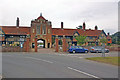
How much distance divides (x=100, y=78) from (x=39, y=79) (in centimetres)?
305

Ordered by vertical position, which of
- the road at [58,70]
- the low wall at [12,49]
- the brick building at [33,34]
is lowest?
the road at [58,70]

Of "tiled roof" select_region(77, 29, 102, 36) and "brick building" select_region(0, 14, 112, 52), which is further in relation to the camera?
"tiled roof" select_region(77, 29, 102, 36)

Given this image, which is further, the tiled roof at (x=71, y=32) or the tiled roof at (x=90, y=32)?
the tiled roof at (x=90, y=32)

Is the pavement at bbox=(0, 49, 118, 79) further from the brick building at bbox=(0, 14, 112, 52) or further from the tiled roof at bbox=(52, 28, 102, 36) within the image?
the tiled roof at bbox=(52, 28, 102, 36)

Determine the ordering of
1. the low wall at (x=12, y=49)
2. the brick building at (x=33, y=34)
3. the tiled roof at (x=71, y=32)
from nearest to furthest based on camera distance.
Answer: the low wall at (x=12, y=49)
the brick building at (x=33, y=34)
the tiled roof at (x=71, y=32)

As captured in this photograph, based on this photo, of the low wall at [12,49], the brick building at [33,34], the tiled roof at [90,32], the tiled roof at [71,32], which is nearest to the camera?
the low wall at [12,49]

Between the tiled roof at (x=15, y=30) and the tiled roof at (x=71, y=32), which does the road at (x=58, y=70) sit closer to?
the tiled roof at (x=15, y=30)

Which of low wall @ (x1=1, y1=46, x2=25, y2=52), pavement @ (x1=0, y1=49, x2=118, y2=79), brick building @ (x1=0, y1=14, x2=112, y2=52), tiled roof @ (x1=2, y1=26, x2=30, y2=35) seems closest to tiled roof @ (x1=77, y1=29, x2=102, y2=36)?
brick building @ (x1=0, y1=14, x2=112, y2=52)

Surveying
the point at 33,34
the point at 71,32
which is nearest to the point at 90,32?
the point at 71,32

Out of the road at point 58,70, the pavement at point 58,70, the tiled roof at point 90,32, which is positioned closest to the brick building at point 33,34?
the tiled roof at point 90,32

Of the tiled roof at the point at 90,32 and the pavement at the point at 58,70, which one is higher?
the tiled roof at the point at 90,32

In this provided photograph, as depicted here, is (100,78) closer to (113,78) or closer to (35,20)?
(113,78)

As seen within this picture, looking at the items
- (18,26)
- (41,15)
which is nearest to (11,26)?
(18,26)

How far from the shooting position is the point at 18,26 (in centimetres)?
6397
